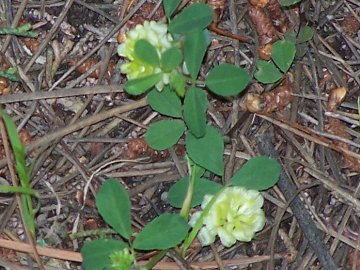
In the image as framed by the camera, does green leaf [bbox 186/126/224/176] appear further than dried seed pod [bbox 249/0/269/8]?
No

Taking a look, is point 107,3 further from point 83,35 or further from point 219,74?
point 219,74

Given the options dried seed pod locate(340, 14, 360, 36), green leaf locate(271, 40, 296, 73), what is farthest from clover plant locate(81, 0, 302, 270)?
dried seed pod locate(340, 14, 360, 36)

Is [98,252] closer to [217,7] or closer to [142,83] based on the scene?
[142,83]

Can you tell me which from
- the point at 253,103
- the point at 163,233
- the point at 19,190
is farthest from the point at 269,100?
the point at 19,190

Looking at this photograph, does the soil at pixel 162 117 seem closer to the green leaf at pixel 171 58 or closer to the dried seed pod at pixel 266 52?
the dried seed pod at pixel 266 52

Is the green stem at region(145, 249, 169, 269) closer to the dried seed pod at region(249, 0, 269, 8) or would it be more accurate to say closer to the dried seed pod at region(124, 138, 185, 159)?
the dried seed pod at region(124, 138, 185, 159)
